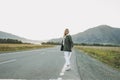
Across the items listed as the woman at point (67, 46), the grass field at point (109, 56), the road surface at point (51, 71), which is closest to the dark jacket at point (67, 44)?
the woman at point (67, 46)

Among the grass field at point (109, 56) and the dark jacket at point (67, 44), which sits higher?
the dark jacket at point (67, 44)

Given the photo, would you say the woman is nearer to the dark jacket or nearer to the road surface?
the dark jacket

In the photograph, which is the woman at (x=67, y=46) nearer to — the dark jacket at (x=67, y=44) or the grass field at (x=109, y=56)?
the dark jacket at (x=67, y=44)

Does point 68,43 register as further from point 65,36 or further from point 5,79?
point 5,79

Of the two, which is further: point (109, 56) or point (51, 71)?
point (109, 56)

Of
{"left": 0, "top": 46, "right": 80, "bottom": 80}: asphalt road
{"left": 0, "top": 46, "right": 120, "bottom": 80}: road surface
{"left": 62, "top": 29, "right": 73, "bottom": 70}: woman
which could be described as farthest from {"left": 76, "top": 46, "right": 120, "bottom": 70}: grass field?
{"left": 62, "top": 29, "right": 73, "bottom": 70}: woman

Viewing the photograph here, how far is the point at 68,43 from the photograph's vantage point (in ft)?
45.6

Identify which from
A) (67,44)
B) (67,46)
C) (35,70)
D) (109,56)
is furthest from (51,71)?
(109,56)

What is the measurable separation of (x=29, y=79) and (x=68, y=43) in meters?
4.60

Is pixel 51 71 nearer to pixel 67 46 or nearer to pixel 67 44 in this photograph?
pixel 67 46

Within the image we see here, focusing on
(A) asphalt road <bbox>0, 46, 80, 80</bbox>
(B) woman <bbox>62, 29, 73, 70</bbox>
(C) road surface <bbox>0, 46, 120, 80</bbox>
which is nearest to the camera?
(A) asphalt road <bbox>0, 46, 80, 80</bbox>

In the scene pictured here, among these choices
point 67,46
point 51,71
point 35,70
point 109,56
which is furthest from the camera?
point 109,56

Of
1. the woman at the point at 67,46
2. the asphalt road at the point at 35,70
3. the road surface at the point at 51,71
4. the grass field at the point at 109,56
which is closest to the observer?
the asphalt road at the point at 35,70

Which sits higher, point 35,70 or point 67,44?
point 67,44
